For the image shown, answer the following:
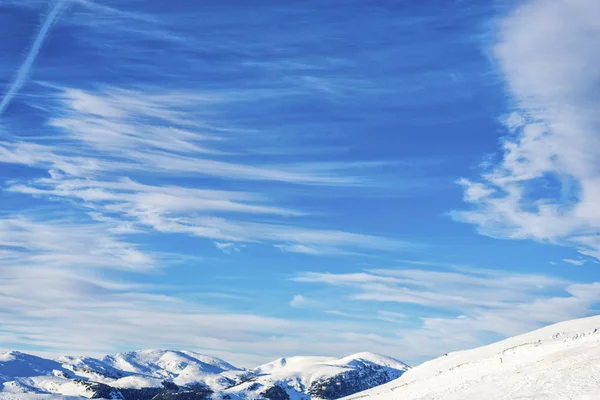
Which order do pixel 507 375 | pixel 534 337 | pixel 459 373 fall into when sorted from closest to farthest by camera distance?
pixel 507 375, pixel 459 373, pixel 534 337

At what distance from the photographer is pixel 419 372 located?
10838 cm

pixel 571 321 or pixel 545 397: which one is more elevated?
pixel 571 321

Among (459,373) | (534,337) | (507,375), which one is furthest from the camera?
(534,337)

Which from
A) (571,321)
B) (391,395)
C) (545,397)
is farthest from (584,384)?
(571,321)

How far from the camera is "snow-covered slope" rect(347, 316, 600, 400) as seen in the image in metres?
47.9

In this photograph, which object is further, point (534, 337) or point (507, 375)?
point (534, 337)

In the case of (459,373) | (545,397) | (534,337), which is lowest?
(545,397)

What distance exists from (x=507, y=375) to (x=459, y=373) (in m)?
17.2

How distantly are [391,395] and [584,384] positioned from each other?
39.0 m

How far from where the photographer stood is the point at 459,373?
254 ft

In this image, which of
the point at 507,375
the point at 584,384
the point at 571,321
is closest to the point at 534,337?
the point at 571,321

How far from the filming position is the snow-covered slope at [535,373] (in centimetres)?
4794

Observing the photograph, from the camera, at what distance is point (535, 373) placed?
55656mm

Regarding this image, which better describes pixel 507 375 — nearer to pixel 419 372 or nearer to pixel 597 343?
pixel 597 343
